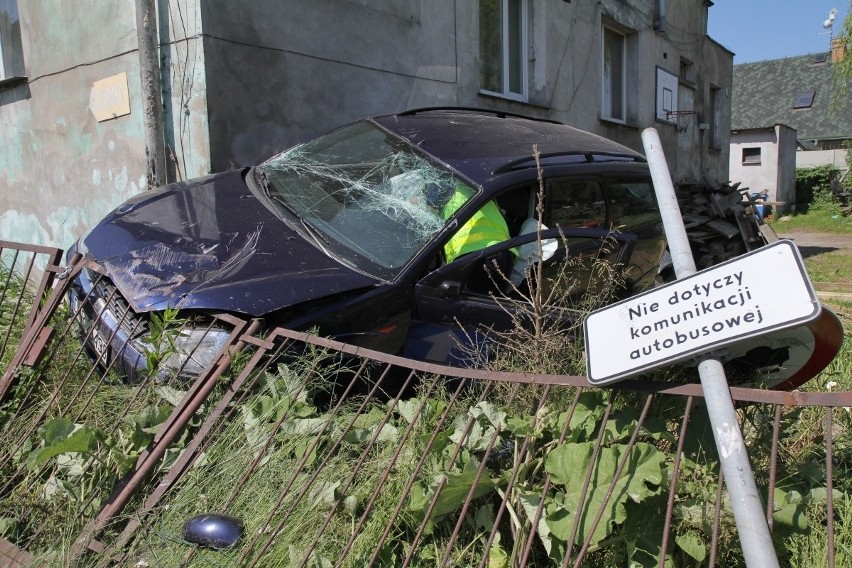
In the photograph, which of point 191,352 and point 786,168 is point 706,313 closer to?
point 191,352

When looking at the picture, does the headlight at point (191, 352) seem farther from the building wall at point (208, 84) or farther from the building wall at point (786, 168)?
the building wall at point (786, 168)

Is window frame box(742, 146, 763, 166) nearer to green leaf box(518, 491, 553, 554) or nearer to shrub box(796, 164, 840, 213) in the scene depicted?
shrub box(796, 164, 840, 213)

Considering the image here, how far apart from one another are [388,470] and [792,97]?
40169 millimetres

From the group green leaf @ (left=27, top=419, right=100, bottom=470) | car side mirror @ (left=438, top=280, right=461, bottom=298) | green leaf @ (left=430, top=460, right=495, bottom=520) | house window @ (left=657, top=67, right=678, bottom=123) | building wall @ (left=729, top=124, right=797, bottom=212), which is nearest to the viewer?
green leaf @ (left=430, top=460, right=495, bottom=520)

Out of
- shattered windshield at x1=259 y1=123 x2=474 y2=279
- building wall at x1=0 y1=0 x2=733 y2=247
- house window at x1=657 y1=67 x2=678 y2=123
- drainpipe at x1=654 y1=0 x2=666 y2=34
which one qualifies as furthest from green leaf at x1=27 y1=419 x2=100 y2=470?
drainpipe at x1=654 y1=0 x2=666 y2=34

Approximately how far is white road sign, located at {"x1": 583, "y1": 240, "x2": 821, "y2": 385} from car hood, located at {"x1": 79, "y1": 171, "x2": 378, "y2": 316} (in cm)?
146

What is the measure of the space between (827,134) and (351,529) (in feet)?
122

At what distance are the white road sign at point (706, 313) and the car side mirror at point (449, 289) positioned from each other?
1.41 metres

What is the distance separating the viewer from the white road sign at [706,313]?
4.63 feet

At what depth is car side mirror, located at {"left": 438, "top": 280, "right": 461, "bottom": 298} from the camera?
3.11m

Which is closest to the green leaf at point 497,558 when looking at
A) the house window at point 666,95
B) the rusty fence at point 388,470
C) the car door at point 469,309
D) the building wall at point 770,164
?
the rusty fence at point 388,470

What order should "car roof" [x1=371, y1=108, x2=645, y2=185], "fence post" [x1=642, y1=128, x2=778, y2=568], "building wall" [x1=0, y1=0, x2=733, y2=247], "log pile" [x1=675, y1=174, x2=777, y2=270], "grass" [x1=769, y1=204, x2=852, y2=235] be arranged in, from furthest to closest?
"grass" [x1=769, y1=204, x2=852, y2=235]
"log pile" [x1=675, y1=174, x2=777, y2=270]
"building wall" [x1=0, y1=0, x2=733, y2=247]
"car roof" [x1=371, y1=108, x2=645, y2=185]
"fence post" [x1=642, y1=128, x2=778, y2=568]

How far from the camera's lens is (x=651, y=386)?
1903mm

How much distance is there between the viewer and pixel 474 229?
3.36 meters
